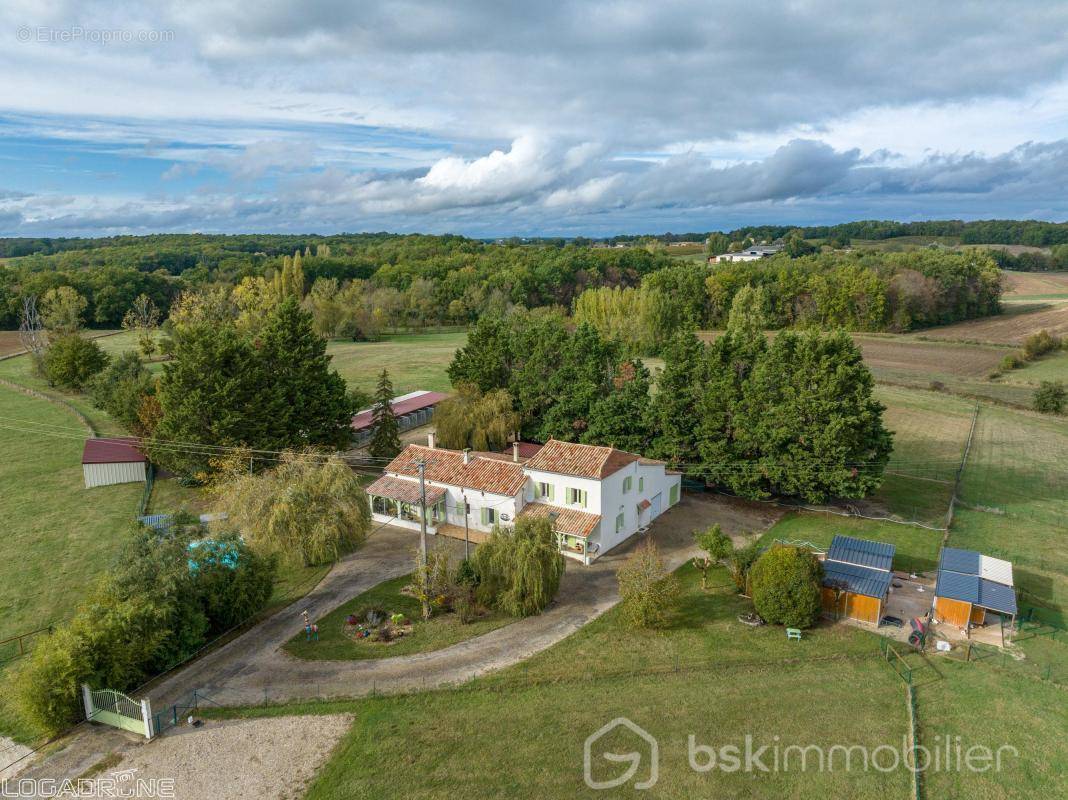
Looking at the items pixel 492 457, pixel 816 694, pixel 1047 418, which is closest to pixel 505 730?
pixel 816 694

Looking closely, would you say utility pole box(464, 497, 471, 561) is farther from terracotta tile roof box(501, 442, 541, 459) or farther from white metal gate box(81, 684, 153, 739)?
white metal gate box(81, 684, 153, 739)

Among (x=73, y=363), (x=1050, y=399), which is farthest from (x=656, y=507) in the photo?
(x=73, y=363)

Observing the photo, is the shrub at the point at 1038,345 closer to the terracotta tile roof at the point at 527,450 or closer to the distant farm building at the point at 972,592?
the distant farm building at the point at 972,592

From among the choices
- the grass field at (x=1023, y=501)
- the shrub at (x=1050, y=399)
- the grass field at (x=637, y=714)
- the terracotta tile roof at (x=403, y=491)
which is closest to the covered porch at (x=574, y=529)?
the terracotta tile roof at (x=403, y=491)

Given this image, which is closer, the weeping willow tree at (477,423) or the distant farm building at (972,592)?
the distant farm building at (972,592)

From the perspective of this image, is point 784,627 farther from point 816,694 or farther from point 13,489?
point 13,489
